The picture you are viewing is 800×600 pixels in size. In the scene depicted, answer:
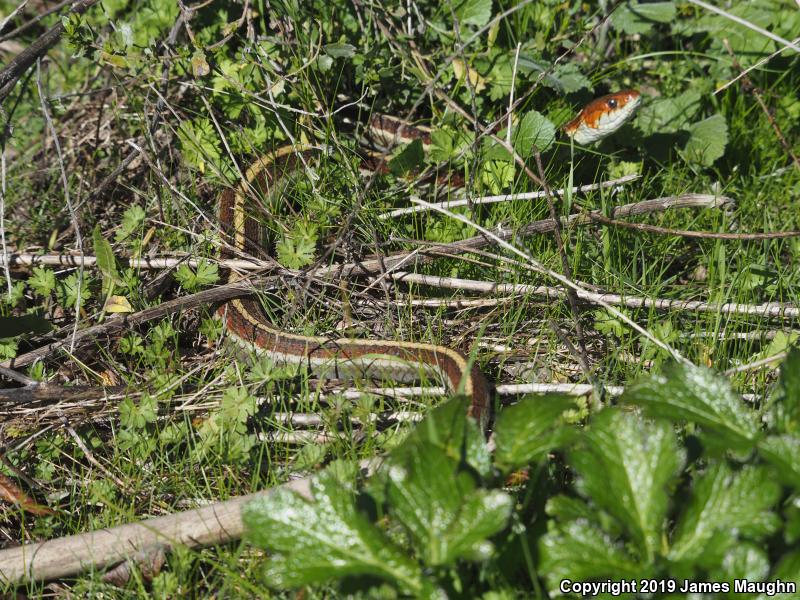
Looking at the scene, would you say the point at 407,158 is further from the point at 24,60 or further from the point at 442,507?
the point at 442,507

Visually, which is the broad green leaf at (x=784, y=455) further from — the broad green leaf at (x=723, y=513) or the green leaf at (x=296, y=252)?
the green leaf at (x=296, y=252)

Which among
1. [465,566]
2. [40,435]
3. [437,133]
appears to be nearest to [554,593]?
[465,566]

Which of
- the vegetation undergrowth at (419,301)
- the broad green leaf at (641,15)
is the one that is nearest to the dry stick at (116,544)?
the vegetation undergrowth at (419,301)

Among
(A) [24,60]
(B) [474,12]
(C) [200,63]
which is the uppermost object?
(A) [24,60]

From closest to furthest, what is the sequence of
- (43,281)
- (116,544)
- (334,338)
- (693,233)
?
1. (116,544)
2. (693,233)
3. (334,338)
4. (43,281)

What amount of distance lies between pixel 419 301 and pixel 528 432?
1.11m

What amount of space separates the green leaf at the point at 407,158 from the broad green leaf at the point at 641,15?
98 cm

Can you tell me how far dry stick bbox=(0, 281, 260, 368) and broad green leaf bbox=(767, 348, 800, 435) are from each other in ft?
5.59

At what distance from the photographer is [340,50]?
2.76 meters

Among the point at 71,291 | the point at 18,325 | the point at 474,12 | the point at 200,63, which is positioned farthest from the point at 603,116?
the point at 18,325

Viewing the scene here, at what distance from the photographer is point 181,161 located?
3.00 meters

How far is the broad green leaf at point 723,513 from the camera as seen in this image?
1255mm

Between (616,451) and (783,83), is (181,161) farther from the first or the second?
(783,83)

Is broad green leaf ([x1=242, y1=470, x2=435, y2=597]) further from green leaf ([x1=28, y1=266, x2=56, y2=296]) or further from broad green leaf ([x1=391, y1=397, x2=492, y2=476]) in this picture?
green leaf ([x1=28, y1=266, x2=56, y2=296])
